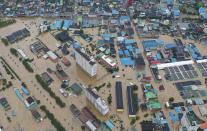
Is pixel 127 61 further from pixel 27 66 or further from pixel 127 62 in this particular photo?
pixel 27 66

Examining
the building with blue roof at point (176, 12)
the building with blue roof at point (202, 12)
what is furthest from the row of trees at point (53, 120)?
the building with blue roof at point (202, 12)

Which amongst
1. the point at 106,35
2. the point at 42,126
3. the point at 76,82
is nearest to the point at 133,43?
the point at 106,35

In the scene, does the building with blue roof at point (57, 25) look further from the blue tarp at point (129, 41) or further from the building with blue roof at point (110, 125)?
the building with blue roof at point (110, 125)

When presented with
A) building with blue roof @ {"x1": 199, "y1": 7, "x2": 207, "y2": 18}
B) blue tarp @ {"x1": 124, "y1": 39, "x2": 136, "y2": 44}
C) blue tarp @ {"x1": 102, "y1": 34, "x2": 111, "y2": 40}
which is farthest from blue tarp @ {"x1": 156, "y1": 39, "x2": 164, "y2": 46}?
building with blue roof @ {"x1": 199, "y1": 7, "x2": 207, "y2": 18}

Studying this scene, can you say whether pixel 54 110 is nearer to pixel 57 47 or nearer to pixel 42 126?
pixel 42 126

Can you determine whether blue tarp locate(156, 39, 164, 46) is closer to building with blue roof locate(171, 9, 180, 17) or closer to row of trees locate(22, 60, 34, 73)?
building with blue roof locate(171, 9, 180, 17)

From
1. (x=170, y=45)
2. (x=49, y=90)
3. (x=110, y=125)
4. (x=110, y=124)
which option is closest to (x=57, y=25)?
(x=49, y=90)

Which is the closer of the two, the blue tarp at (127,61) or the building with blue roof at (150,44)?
the blue tarp at (127,61)

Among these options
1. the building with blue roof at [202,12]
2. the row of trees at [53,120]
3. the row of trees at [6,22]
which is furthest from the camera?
the building with blue roof at [202,12]
